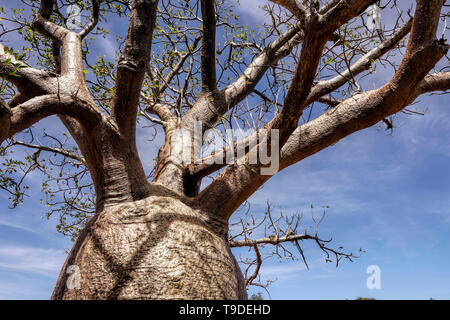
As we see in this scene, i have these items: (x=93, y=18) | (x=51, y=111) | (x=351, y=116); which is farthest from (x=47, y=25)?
(x=351, y=116)

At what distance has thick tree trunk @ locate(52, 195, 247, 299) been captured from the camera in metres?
2.47

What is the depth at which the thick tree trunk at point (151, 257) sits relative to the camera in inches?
97.2

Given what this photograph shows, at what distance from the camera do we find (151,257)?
2572mm

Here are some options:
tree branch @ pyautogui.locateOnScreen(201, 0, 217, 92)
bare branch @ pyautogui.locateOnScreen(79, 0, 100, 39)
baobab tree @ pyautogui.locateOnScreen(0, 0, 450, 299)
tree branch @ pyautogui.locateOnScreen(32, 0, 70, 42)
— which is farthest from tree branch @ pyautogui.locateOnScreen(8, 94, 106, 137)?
bare branch @ pyautogui.locateOnScreen(79, 0, 100, 39)

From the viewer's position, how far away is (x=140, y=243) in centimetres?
266

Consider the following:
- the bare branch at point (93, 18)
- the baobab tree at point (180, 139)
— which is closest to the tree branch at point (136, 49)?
the baobab tree at point (180, 139)

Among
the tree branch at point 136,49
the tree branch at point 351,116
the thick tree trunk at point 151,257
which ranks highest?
the tree branch at point 136,49

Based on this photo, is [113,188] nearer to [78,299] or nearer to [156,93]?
[78,299]

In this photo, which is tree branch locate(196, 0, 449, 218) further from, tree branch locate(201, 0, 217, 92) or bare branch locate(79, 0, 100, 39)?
bare branch locate(79, 0, 100, 39)

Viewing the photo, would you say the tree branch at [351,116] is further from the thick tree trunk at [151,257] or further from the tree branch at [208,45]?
the tree branch at [208,45]

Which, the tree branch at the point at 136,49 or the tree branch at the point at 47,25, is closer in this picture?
the tree branch at the point at 136,49

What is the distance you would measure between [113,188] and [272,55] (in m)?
3.29

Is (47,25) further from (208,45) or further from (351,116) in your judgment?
(351,116)
